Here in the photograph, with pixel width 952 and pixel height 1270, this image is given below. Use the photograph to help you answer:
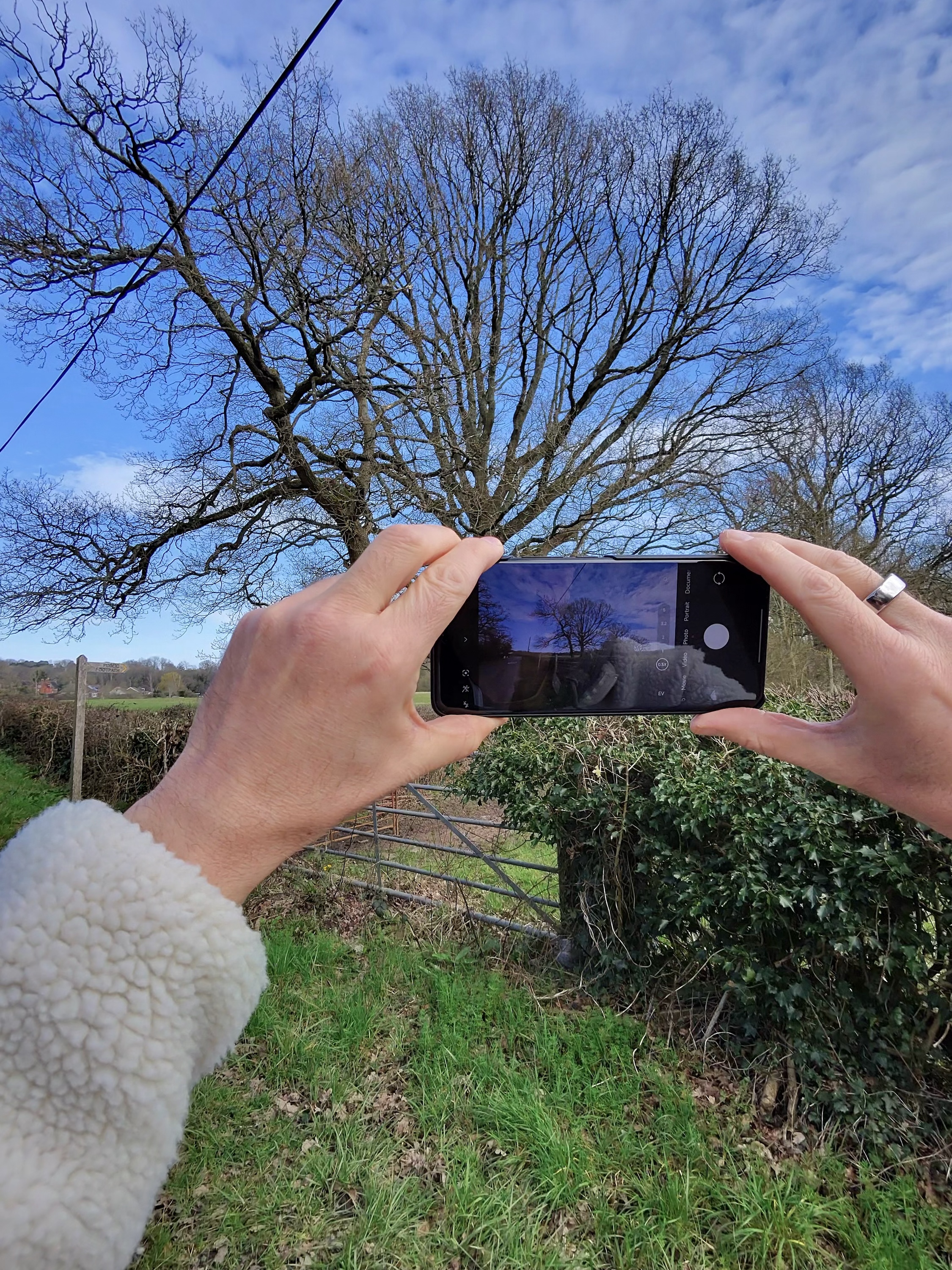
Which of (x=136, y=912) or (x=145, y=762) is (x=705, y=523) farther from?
(x=136, y=912)

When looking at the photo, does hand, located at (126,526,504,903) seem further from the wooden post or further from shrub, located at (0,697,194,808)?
the wooden post

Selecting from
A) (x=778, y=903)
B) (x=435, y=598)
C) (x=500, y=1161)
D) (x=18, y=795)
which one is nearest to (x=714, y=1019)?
(x=778, y=903)

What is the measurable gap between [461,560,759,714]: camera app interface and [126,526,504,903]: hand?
52 cm

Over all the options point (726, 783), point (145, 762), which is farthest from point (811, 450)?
point (145, 762)

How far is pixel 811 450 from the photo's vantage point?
15.3 m

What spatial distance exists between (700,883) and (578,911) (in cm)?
97

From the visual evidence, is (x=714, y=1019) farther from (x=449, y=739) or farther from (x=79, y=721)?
(x=79, y=721)

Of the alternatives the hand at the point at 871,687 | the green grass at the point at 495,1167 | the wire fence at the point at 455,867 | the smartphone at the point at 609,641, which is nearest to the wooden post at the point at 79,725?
the wire fence at the point at 455,867

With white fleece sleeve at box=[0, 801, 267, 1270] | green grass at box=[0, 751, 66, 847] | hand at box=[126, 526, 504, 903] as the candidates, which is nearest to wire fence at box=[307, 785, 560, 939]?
hand at box=[126, 526, 504, 903]

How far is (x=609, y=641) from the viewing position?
5.07 ft

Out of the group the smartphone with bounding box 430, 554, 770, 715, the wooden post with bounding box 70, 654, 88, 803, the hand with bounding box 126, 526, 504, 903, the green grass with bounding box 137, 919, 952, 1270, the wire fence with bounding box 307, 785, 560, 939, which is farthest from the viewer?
the wooden post with bounding box 70, 654, 88, 803

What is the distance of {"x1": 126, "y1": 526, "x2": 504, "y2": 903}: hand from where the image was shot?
32.0 inches

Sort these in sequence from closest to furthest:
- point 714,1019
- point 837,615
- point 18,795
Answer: point 837,615
point 714,1019
point 18,795

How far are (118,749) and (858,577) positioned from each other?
11.2 meters
